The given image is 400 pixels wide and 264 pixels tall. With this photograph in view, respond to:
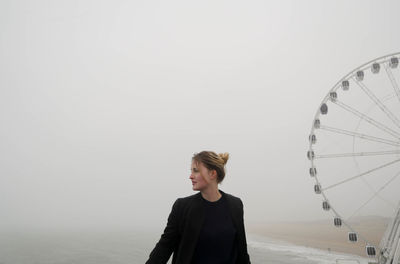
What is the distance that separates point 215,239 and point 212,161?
0.63 metres

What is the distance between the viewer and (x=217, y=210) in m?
2.49

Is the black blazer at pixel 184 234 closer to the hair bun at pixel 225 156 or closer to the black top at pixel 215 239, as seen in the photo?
the black top at pixel 215 239

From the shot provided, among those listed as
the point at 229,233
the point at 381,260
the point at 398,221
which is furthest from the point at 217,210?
the point at 381,260

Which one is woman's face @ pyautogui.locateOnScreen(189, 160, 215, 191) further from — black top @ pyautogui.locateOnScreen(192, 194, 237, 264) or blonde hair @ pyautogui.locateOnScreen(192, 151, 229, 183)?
black top @ pyautogui.locateOnScreen(192, 194, 237, 264)

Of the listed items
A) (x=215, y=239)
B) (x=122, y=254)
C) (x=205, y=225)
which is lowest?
(x=122, y=254)

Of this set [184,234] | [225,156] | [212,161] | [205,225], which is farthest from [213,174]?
[184,234]

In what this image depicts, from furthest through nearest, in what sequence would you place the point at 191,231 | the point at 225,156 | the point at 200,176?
the point at 225,156 < the point at 200,176 < the point at 191,231

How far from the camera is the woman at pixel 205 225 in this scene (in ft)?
7.66

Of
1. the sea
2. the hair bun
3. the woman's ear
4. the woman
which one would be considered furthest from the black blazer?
the sea

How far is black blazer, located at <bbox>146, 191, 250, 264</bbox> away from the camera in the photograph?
232 cm

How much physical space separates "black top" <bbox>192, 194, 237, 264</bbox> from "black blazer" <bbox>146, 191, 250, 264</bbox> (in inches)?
2.0

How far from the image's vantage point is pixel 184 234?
2.34m

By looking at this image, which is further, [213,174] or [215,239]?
[213,174]

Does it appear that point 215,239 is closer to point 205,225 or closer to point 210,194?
point 205,225
